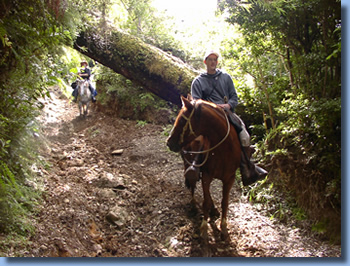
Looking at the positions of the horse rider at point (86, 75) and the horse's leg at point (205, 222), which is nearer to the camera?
the horse's leg at point (205, 222)

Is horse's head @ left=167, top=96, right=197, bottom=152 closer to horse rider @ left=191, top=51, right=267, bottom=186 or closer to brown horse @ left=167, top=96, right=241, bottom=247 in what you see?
brown horse @ left=167, top=96, right=241, bottom=247

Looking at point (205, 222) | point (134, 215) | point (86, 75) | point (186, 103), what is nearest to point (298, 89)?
point (186, 103)

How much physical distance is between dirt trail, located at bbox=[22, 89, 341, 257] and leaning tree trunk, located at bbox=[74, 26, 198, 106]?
1.24 metres

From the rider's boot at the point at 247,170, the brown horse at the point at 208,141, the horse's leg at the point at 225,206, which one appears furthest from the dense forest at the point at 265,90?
the brown horse at the point at 208,141

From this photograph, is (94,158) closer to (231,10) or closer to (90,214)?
(90,214)

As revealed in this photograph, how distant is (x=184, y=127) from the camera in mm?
3207

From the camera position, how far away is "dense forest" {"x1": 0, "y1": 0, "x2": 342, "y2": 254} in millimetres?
3059

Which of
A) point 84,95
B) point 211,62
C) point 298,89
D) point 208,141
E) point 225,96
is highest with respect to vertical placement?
point 84,95

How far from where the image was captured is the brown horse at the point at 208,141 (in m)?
3.21

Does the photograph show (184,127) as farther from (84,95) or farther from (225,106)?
(84,95)

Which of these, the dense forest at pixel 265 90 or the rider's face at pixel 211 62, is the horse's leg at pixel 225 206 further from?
the rider's face at pixel 211 62

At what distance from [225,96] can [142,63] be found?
10.6 ft

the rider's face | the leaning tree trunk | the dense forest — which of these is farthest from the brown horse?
the leaning tree trunk

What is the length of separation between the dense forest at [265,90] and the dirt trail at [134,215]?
0.27 meters
